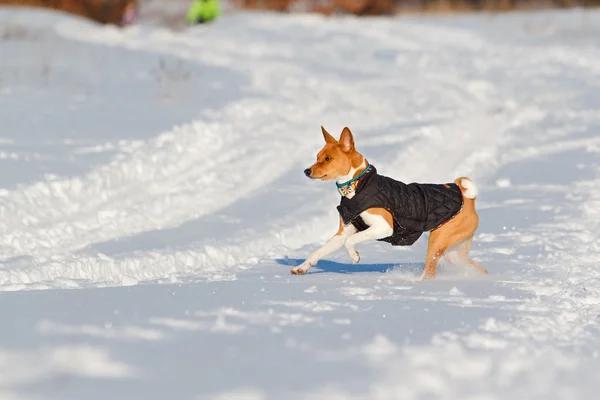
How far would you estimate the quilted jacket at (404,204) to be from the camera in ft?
23.4

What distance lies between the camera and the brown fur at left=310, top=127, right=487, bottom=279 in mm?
7176

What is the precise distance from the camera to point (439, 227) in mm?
7359

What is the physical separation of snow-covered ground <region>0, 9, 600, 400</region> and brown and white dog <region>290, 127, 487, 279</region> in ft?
0.68

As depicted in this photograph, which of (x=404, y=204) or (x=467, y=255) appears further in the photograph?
(x=467, y=255)

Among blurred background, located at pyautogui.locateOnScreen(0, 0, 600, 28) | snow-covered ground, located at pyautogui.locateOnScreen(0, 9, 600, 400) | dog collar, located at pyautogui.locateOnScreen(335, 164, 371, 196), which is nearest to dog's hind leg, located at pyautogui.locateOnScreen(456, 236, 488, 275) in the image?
snow-covered ground, located at pyautogui.locateOnScreen(0, 9, 600, 400)

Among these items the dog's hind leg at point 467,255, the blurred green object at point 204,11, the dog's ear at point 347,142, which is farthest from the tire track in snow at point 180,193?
the blurred green object at point 204,11

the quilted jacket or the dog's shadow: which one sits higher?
the quilted jacket

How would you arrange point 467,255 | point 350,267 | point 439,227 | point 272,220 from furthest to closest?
point 272,220 < point 350,267 < point 467,255 < point 439,227

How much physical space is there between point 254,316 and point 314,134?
335 inches

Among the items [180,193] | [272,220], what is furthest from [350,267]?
[180,193]

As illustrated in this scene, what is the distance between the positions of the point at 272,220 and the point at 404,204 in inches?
94.2

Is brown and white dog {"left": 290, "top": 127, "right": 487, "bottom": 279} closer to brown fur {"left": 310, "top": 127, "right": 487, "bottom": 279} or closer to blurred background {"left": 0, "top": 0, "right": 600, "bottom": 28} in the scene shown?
brown fur {"left": 310, "top": 127, "right": 487, "bottom": 279}

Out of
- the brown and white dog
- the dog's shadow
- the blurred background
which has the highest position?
the brown and white dog

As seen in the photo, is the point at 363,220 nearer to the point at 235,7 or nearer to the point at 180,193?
the point at 180,193
